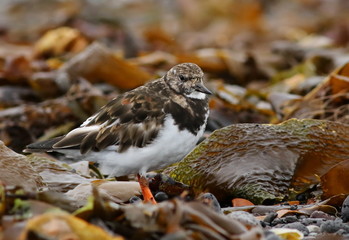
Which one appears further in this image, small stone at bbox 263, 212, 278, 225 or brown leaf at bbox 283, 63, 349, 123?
brown leaf at bbox 283, 63, 349, 123

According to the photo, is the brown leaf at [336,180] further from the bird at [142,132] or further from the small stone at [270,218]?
the bird at [142,132]

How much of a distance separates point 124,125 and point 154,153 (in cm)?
20

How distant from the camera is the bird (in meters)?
2.90

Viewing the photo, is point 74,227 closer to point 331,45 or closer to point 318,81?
point 318,81

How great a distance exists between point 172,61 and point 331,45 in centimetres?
213

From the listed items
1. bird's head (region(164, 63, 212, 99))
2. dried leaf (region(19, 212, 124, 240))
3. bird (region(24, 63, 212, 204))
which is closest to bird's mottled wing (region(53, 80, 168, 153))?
bird (region(24, 63, 212, 204))

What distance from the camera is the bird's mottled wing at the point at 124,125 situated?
293 centimetres

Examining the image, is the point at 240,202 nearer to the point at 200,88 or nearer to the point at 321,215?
the point at 321,215

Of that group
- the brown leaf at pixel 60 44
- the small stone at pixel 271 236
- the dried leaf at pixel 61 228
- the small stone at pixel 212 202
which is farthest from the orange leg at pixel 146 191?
the brown leaf at pixel 60 44

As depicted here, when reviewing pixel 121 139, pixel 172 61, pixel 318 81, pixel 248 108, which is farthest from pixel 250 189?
pixel 172 61

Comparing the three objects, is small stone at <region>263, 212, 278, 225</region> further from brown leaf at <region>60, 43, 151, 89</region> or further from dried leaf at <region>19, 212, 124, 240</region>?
brown leaf at <region>60, 43, 151, 89</region>

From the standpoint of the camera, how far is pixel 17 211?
1987 mm

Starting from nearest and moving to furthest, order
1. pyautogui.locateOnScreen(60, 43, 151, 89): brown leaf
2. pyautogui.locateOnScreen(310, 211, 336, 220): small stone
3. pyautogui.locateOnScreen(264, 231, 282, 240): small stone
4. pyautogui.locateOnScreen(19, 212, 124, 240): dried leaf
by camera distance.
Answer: pyautogui.locateOnScreen(19, 212, 124, 240): dried leaf → pyautogui.locateOnScreen(264, 231, 282, 240): small stone → pyautogui.locateOnScreen(310, 211, 336, 220): small stone → pyautogui.locateOnScreen(60, 43, 151, 89): brown leaf

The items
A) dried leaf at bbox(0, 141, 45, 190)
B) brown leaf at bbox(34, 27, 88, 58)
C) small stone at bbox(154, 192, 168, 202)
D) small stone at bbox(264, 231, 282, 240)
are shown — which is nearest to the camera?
small stone at bbox(264, 231, 282, 240)
